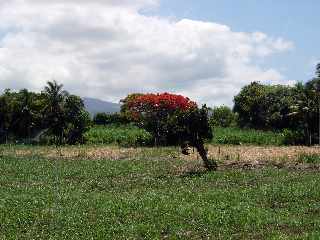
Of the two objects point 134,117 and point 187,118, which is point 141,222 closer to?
point 187,118

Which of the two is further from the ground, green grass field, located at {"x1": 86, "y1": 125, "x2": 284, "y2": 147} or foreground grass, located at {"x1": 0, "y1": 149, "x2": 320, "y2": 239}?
green grass field, located at {"x1": 86, "y1": 125, "x2": 284, "y2": 147}

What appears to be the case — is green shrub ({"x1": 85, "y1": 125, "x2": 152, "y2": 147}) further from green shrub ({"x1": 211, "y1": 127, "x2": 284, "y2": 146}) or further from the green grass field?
green shrub ({"x1": 211, "y1": 127, "x2": 284, "y2": 146})

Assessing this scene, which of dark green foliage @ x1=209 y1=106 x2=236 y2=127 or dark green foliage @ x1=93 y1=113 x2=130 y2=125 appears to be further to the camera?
dark green foliage @ x1=209 y1=106 x2=236 y2=127

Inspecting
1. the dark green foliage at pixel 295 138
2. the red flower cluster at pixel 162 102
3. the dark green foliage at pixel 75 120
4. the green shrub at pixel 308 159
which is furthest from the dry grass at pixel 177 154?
the dark green foliage at pixel 295 138

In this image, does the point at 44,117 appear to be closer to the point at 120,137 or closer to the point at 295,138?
the point at 120,137

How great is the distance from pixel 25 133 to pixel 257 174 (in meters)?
35.2

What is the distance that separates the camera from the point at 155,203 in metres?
21.8

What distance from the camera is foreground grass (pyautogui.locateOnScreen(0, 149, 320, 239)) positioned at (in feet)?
58.3

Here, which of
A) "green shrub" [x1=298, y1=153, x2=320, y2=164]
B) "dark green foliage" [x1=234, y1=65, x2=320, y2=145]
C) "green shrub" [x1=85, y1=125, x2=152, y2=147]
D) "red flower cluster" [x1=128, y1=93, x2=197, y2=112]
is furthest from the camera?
"green shrub" [x1=85, y1=125, x2=152, y2=147]

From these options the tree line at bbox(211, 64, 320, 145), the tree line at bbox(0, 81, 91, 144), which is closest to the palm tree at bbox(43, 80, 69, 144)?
the tree line at bbox(0, 81, 91, 144)

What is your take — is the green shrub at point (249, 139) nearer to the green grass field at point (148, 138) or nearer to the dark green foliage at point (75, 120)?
the green grass field at point (148, 138)

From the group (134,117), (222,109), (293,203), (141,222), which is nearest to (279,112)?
(222,109)

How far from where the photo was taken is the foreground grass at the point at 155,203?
17.8 metres

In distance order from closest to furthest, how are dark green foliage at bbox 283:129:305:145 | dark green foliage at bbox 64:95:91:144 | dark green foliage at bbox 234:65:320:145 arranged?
1. dark green foliage at bbox 234:65:320:145
2. dark green foliage at bbox 283:129:305:145
3. dark green foliage at bbox 64:95:91:144
